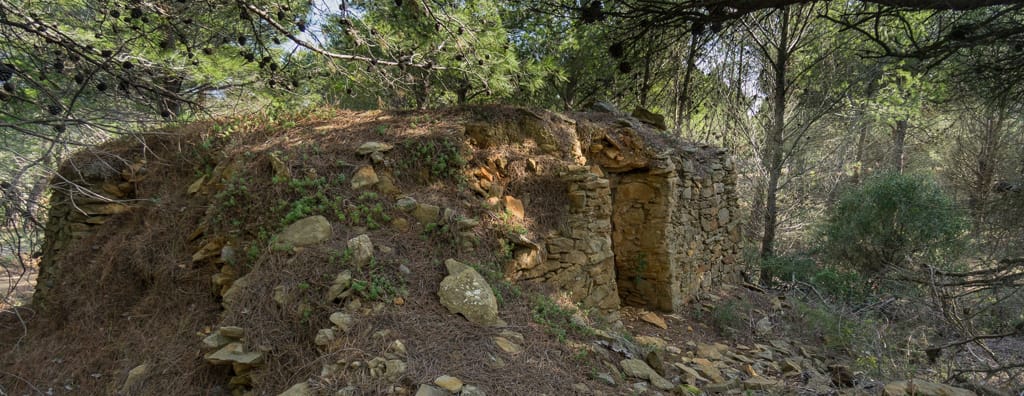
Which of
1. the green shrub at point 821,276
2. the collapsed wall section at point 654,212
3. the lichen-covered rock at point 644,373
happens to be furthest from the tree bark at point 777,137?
the lichen-covered rock at point 644,373

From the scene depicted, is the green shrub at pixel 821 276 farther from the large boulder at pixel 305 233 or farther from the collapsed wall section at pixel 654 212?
the large boulder at pixel 305 233

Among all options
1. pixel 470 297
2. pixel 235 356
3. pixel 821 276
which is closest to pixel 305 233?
pixel 235 356

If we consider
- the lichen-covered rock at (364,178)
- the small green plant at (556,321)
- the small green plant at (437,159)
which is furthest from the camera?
the small green plant at (437,159)

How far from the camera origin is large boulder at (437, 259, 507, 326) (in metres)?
3.41

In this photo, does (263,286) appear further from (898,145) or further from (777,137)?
(898,145)

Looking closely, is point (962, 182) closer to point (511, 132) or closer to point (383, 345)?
point (511, 132)

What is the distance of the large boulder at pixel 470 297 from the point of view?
3406 millimetres

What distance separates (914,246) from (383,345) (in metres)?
9.40

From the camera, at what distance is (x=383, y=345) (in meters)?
2.90

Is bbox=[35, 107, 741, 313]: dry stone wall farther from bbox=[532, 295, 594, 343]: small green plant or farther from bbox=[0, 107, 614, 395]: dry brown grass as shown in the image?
bbox=[532, 295, 594, 343]: small green plant

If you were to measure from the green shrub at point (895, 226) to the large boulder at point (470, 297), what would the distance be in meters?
7.54

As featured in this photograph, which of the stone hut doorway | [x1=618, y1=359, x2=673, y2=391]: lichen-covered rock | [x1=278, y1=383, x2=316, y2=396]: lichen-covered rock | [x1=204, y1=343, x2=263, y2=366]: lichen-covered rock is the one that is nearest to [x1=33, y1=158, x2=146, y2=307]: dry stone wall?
[x1=204, y1=343, x2=263, y2=366]: lichen-covered rock

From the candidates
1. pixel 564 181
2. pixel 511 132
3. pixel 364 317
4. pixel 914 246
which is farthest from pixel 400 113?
pixel 914 246

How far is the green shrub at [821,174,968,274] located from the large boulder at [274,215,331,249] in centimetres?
871
